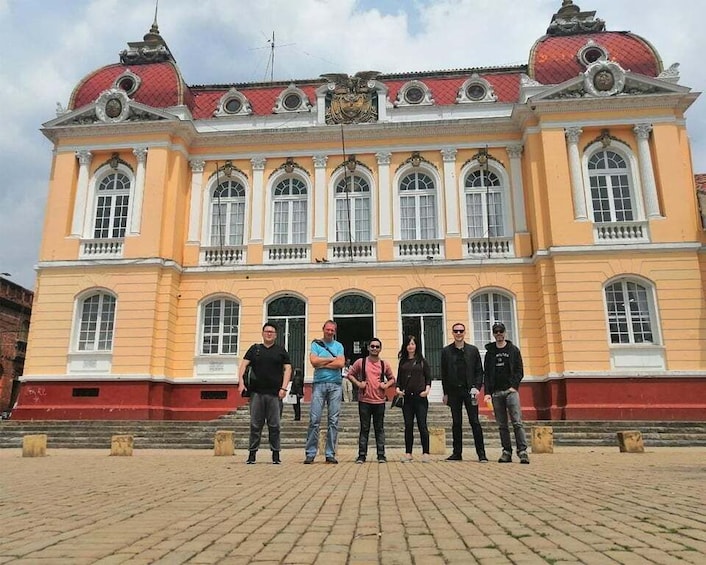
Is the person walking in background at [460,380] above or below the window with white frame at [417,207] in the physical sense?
below

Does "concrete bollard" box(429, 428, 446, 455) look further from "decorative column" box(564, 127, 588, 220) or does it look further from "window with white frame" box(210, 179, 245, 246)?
"window with white frame" box(210, 179, 245, 246)

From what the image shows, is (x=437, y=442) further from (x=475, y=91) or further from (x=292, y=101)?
(x=292, y=101)

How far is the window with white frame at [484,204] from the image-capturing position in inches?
772

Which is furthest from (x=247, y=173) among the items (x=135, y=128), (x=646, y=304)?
(x=646, y=304)

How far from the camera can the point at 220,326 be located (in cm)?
1944

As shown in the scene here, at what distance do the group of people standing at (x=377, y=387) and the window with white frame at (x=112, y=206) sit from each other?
13215 millimetres

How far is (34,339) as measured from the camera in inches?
733

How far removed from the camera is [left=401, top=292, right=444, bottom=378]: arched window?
1866 centimetres

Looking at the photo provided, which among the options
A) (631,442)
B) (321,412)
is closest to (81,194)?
(321,412)

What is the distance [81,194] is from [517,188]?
15.0 metres

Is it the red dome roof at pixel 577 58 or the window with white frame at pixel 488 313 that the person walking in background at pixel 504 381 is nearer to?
the window with white frame at pixel 488 313

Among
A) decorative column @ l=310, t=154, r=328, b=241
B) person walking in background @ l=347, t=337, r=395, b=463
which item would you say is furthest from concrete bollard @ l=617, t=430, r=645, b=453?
decorative column @ l=310, t=154, r=328, b=241

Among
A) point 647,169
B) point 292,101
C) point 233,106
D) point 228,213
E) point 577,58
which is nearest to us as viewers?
point 647,169

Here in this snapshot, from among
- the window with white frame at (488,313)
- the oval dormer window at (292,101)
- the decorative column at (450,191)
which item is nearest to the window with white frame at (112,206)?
the oval dormer window at (292,101)
